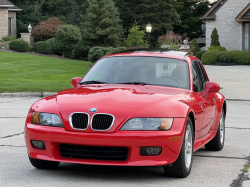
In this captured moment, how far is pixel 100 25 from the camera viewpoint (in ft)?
161

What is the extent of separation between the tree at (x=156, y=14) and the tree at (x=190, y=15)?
30.5ft

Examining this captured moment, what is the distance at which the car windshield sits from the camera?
663 centimetres

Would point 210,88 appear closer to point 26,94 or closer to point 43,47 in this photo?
point 26,94

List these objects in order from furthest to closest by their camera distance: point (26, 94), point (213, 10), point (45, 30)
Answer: point (45, 30)
point (213, 10)
point (26, 94)

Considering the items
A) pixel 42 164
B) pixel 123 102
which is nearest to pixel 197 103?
pixel 123 102

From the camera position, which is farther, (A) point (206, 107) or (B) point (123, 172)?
(A) point (206, 107)

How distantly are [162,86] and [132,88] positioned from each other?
486 mm

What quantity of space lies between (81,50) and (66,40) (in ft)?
7.63

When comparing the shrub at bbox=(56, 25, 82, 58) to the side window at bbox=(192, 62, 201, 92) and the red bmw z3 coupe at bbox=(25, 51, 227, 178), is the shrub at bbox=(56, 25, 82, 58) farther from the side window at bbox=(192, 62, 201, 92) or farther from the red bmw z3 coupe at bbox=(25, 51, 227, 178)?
the red bmw z3 coupe at bbox=(25, 51, 227, 178)

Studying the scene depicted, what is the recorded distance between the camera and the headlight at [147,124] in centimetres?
520

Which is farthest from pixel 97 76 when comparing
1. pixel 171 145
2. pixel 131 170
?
pixel 171 145

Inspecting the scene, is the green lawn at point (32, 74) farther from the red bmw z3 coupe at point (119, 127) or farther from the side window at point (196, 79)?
the red bmw z3 coupe at point (119, 127)

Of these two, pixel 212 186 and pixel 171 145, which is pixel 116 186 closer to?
pixel 171 145

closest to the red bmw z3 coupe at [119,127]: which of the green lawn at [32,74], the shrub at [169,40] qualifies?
the green lawn at [32,74]
